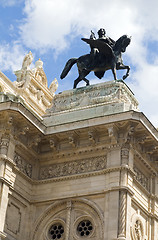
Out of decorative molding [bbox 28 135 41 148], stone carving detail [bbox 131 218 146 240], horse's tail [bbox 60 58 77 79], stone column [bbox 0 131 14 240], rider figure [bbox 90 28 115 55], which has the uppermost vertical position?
rider figure [bbox 90 28 115 55]

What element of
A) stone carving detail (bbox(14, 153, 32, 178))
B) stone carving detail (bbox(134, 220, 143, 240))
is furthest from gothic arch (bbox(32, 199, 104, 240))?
stone carving detail (bbox(14, 153, 32, 178))

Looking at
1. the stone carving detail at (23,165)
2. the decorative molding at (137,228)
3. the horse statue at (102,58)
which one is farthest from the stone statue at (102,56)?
the decorative molding at (137,228)

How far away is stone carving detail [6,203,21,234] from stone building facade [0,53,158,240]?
0.4 inches

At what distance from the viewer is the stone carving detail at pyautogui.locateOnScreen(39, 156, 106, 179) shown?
2509cm

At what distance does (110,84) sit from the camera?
26.6m

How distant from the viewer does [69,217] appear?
24.6 meters

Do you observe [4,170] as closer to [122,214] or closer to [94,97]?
[122,214]

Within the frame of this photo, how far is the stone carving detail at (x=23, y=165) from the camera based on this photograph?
82.8ft

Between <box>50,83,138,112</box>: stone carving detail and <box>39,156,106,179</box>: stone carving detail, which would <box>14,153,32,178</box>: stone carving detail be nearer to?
<box>39,156,106,179</box>: stone carving detail

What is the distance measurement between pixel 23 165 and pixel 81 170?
2.22 meters

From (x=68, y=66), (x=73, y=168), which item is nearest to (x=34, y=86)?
(x=68, y=66)

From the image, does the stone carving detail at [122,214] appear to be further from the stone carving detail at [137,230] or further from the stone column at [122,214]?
the stone carving detail at [137,230]

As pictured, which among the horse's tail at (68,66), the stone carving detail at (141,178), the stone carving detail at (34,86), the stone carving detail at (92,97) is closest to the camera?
the stone carving detail at (141,178)

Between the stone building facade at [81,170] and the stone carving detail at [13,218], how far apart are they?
1cm
